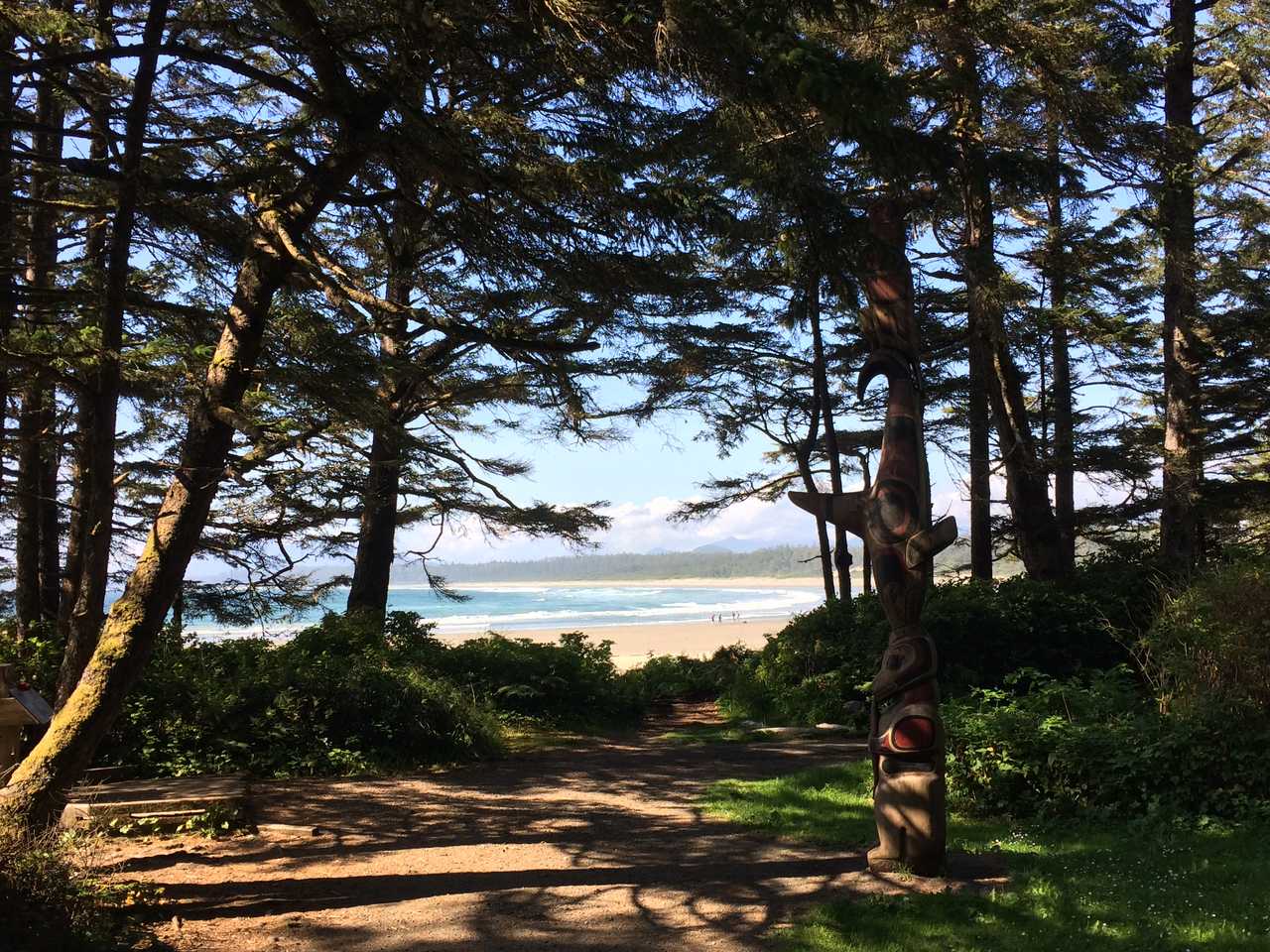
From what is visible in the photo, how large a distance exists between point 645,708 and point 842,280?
9.56 metres

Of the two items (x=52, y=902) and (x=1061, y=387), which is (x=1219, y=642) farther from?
(x=1061, y=387)

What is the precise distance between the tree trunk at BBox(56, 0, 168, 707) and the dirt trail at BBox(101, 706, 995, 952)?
1.45 metres

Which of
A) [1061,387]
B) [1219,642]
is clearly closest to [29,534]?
[1219,642]

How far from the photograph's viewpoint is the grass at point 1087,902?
13.2 ft

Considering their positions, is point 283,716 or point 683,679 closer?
point 283,716

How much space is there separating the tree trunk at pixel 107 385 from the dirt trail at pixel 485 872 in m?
1.45

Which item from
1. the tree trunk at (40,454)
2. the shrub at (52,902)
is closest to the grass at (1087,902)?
the shrub at (52,902)

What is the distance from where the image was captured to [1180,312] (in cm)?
1179

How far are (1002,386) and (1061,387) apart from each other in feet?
16.7

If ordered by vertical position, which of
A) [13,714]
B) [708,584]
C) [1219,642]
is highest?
[708,584]

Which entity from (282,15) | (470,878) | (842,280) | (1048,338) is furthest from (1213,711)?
(1048,338)

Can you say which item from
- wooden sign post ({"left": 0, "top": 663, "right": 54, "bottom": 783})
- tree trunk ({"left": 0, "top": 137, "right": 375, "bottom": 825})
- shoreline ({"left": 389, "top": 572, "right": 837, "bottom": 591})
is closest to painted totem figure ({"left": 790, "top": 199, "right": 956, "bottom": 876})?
tree trunk ({"left": 0, "top": 137, "right": 375, "bottom": 825})

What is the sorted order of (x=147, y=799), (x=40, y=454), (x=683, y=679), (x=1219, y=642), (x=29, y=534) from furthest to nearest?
1. (x=683, y=679)
2. (x=40, y=454)
3. (x=29, y=534)
4. (x=1219, y=642)
5. (x=147, y=799)

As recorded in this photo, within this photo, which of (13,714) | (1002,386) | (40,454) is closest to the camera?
(13,714)
